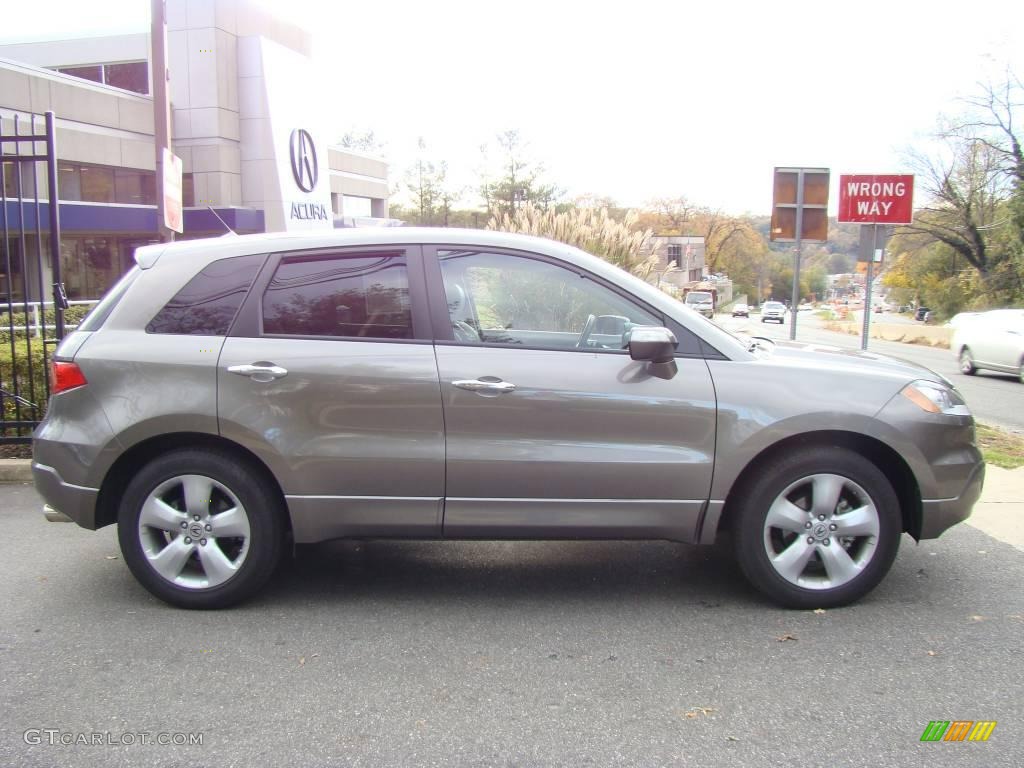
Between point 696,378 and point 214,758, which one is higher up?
point 696,378

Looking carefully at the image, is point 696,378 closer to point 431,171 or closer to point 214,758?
point 214,758

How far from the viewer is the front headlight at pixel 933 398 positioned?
407 cm

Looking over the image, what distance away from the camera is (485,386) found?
155 inches

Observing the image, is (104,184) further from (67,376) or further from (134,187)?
(67,376)

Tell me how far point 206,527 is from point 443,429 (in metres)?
1.23

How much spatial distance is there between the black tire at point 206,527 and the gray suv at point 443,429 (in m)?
0.01

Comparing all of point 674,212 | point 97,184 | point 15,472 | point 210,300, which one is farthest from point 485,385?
point 674,212

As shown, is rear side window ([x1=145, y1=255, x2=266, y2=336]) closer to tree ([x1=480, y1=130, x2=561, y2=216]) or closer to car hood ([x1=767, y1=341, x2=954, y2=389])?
car hood ([x1=767, y1=341, x2=954, y2=389])

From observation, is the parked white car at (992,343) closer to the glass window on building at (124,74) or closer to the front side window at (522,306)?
the front side window at (522,306)

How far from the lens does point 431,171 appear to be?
55500 millimetres

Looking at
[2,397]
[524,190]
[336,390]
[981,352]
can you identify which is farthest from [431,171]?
[336,390]

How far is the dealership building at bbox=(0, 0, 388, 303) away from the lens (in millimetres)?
28469

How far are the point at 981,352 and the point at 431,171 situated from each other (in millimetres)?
43137

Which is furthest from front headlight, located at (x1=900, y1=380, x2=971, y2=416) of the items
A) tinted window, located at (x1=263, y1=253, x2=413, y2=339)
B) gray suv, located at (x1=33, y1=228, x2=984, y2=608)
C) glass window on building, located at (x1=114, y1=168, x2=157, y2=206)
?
glass window on building, located at (x1=114, y1=168, x2=157, y2=206)
